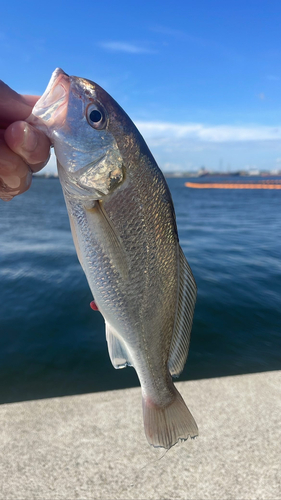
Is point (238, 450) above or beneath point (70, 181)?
beneath

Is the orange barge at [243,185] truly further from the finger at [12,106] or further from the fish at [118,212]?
the finger at [12,106]

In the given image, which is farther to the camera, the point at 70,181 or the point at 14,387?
the point at 14,387

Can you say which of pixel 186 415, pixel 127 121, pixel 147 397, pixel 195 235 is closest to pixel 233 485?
pixel 186 415

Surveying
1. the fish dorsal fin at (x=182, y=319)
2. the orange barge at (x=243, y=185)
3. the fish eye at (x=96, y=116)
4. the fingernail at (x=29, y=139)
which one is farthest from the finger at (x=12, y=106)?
the orange barge at (x=243, y=185)

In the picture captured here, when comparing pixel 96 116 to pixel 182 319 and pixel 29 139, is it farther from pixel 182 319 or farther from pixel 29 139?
pixel 182 319

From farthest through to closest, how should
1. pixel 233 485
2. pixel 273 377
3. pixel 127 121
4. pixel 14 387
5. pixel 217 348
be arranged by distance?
pixel 217 348 → pixel 14 387 → pixel 273 377 → pixel 233 485 → pixel 127 121

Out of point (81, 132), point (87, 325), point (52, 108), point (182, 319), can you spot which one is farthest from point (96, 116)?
point (87, 325)

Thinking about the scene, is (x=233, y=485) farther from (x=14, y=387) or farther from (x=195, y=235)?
(x=195, y=235)
